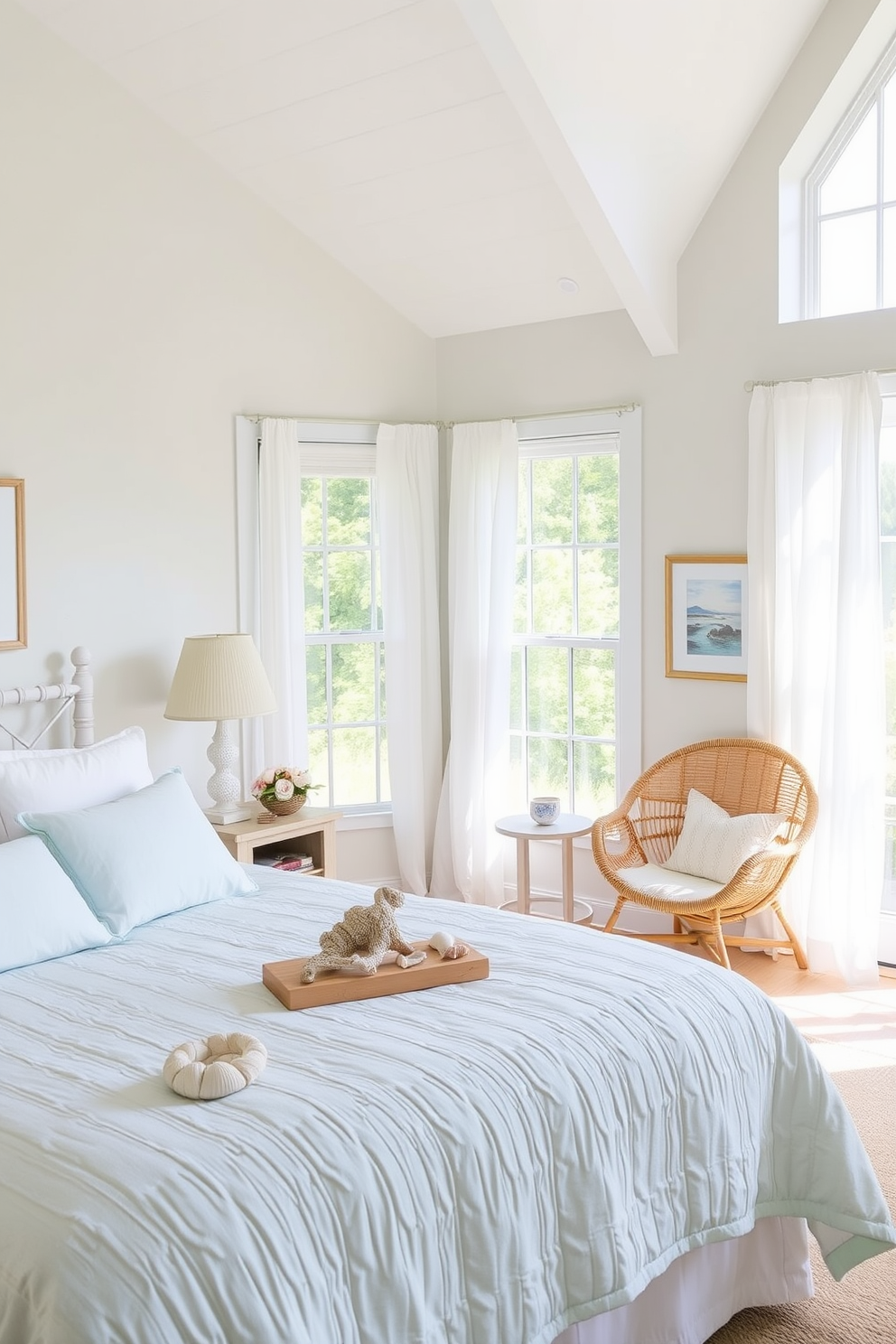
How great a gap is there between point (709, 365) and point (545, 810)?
6.13ft

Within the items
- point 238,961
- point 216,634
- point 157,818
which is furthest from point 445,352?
point 238,961

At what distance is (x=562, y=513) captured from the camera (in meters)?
5.24

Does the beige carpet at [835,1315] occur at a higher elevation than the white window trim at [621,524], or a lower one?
lower

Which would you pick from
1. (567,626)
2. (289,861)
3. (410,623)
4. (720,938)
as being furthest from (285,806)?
(720,938)

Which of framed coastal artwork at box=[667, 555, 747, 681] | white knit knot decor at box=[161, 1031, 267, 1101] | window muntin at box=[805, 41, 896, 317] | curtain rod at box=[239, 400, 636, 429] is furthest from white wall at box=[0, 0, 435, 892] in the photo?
white knit knot decor at box=[161, 1031, 267, 1101]

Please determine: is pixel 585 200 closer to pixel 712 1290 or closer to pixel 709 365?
pixel 709 365

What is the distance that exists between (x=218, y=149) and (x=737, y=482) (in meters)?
2.39

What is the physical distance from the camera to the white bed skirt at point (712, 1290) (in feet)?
7.69

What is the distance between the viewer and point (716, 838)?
4457 mm

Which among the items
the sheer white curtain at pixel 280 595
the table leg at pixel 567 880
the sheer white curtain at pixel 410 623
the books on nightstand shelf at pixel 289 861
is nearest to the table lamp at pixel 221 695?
the books on nightstand shelf at pixel 289 861

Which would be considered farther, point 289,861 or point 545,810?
point 545,810

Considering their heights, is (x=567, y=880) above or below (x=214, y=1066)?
below

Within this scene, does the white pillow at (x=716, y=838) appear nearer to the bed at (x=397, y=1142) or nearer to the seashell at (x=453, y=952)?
the bed at (x=397, y=1142)

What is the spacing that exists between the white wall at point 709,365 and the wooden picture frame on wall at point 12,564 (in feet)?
7.33
